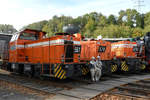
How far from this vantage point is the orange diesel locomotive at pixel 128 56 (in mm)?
11527

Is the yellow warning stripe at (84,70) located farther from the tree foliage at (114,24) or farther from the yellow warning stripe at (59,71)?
the tree foliage at (114,24)

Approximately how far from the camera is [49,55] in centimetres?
795

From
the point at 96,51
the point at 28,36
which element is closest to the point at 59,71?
the point at 96,51

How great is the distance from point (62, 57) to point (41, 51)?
5.50 ft

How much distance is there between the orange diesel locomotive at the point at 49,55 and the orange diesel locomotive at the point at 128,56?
180 inches

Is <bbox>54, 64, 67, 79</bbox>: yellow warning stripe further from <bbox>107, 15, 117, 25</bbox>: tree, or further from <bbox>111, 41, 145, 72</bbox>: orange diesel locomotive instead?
<bbox>107, 15, 117, 25</bbox>: tree

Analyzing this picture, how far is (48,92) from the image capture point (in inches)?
238

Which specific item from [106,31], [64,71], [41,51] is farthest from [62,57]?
[106,31]

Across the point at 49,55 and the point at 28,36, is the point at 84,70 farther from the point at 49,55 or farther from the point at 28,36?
the point at 28,36

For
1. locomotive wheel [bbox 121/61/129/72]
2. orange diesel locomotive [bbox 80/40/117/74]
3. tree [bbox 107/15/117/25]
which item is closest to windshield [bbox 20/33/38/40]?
orange diesel locomotive [bbox 80/40/117/74]

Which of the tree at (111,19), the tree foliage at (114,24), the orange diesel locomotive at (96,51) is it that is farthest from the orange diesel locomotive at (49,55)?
the tree at (111,19)

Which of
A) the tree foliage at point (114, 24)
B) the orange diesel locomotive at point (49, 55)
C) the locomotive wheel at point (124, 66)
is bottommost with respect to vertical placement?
the locomotive wheel at point (124, 66)

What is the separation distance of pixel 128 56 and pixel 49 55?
300 inches

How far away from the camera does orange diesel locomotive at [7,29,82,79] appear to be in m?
7.18
